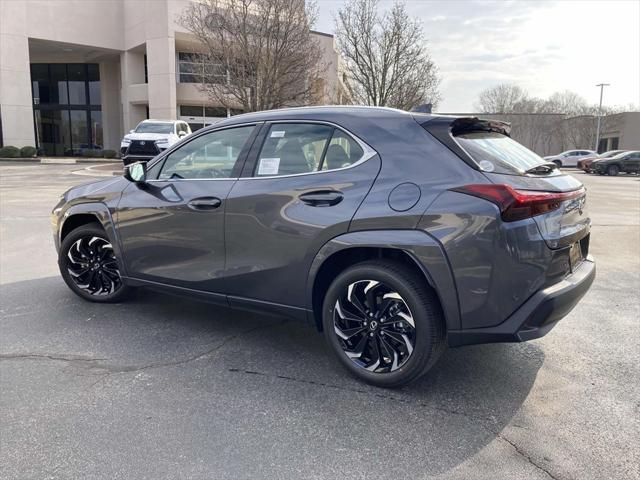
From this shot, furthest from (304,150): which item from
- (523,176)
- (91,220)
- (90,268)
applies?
(90,268)

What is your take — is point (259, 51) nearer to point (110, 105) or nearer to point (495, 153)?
point (495, 153)

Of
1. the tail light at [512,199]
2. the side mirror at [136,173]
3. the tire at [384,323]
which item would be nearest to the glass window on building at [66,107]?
the side mirror at [136,173]

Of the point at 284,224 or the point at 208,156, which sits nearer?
the point at 284,224

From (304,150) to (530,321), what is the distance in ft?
6.05

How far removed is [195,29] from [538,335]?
2342 cm

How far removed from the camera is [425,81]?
25.8 m

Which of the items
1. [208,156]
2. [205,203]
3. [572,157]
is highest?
[572,157]

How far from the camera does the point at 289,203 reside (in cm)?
348

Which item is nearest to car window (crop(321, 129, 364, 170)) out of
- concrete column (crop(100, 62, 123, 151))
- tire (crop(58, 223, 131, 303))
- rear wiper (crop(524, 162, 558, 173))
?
rear wiper (crop(524, 162, 558, 173))

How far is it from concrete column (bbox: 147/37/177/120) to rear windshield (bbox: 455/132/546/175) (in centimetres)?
3367

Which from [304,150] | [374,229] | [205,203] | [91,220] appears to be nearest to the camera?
[374,229]

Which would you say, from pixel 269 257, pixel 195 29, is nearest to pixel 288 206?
pixel 269 257

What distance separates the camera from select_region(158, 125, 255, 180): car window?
3.93 m

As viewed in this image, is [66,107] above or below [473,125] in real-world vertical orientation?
above
